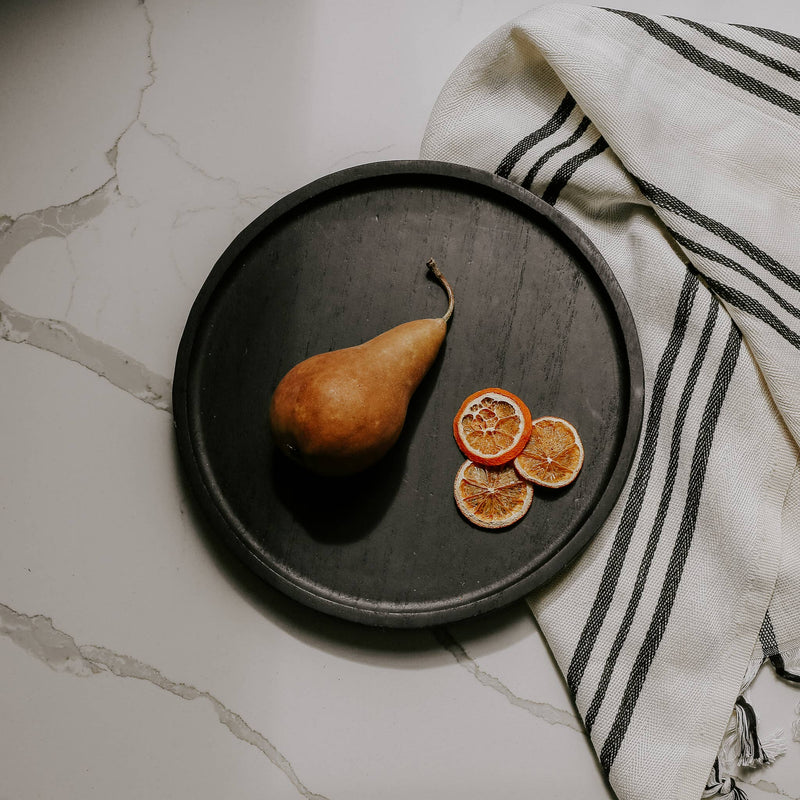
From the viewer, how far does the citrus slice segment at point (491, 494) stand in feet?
2.89

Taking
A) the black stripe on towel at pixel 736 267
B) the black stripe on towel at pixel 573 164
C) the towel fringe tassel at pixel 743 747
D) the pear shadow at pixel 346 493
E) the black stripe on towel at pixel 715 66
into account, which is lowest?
the towel fringe tassel at pixel 743 747

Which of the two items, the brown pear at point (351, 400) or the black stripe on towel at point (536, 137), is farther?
the black stripe on towel at point (536, 137)

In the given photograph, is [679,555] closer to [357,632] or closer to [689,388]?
[689,388]

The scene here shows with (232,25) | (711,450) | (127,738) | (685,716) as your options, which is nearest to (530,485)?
(711,450)

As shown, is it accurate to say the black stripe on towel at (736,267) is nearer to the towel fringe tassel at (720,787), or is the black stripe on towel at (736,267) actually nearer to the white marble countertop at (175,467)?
the white marble countertop at (175,467)

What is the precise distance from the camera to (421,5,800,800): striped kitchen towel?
34.8 inches

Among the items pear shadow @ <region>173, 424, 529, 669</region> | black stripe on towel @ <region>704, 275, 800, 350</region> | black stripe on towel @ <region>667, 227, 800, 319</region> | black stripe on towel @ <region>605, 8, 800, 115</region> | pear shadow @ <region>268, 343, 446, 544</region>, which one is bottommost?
pear shadow @ <region>173, 424, 529, 669</region>

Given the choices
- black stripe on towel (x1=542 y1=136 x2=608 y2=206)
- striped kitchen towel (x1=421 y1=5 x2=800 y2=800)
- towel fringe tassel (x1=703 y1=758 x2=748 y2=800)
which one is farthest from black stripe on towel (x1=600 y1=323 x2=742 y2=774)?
black stripe on towel (x1=542 y1=136 x2=608 y2=206)

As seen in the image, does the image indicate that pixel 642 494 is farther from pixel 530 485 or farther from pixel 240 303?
pixel 240 303

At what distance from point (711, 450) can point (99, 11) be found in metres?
0.95

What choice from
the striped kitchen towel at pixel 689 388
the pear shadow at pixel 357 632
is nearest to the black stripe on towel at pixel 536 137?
the striped kitchen towel at pixel 689 388

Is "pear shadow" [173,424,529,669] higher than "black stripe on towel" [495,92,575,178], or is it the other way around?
"black stripe on towel" [495,92,575,178]

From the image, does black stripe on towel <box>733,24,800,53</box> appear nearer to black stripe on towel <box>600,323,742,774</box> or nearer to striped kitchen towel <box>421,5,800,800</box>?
striped kitchen towel <box>421,5,800,800</box>

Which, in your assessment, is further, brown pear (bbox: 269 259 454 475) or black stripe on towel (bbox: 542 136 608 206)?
black stripe on towel (bbox: 542 136 608 206)
